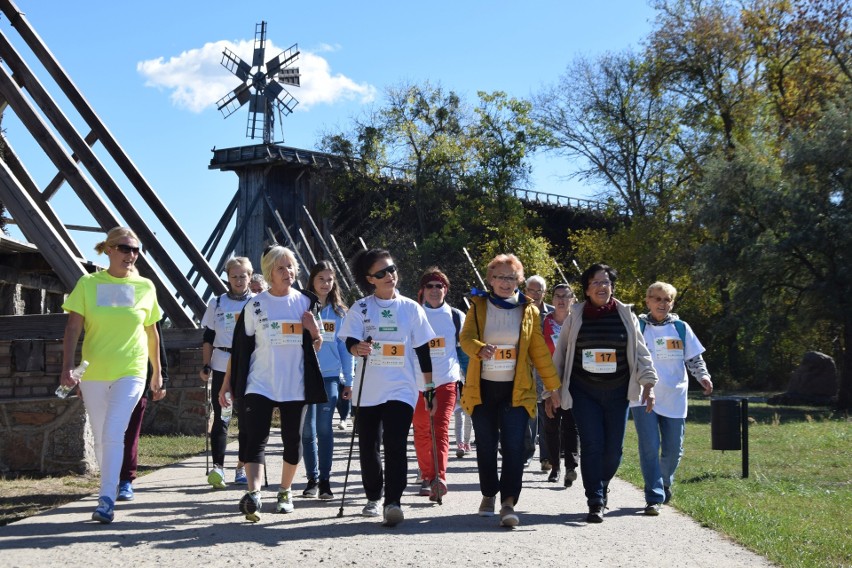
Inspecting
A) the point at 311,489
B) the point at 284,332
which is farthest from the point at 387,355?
the point at 311,489

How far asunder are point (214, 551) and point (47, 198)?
8.67m

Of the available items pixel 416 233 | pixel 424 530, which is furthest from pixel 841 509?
pixel 416 233

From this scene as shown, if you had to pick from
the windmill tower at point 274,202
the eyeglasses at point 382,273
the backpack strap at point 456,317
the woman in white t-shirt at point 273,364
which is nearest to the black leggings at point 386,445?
the woman in white t-shirt at point 273,364

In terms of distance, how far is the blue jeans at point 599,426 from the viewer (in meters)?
8.00

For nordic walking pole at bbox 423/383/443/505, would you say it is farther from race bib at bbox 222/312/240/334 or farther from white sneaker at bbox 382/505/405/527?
race bib at bbox 222/312/240/334

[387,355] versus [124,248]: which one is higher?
[124,248]

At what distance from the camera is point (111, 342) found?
7590mm

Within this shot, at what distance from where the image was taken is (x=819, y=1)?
38656 mm

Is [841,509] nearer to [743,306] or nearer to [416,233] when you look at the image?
[743,306]

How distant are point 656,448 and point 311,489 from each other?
8.67ft

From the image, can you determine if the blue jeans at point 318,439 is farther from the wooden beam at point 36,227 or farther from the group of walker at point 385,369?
the wooden beam at point 36,227

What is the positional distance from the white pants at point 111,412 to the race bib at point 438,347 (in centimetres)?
267

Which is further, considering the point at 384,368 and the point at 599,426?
the point at 599,426

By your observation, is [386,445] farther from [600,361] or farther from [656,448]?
[656,448]
